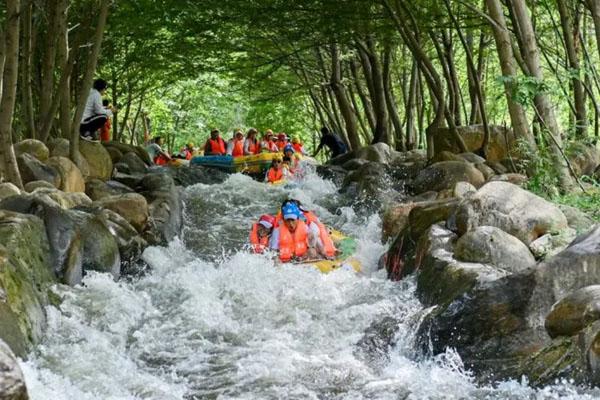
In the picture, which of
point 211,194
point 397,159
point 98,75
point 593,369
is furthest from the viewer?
point 98,75

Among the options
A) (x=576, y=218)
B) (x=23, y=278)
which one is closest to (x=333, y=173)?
(x=576, y=218)

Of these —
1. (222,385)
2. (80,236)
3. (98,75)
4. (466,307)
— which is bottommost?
(222,385)

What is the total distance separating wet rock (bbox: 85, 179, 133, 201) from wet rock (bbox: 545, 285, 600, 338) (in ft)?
29.7

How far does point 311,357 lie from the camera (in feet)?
23.9

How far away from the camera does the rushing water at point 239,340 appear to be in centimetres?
643

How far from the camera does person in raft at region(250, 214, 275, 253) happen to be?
11.1 meters

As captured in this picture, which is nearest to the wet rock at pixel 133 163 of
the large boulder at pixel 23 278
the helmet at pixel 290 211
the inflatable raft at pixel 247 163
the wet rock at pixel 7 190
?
the inflatable raft at pixel 247 163

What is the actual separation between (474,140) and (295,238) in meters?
8.53

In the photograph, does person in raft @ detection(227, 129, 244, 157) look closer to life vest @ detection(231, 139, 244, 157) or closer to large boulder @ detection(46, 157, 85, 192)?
life vest @ detection(231, 139, 244, 157)

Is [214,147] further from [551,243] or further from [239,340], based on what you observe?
[551,243]

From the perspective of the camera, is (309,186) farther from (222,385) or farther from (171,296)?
(222,385)

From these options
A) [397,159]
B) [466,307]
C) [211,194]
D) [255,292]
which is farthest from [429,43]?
[466,307]

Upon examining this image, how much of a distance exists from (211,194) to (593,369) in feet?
42.8

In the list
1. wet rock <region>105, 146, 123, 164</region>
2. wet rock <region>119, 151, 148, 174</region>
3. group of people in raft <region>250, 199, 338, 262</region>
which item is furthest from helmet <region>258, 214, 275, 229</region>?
wet rock <region>105, 146, 123, 164</region>
